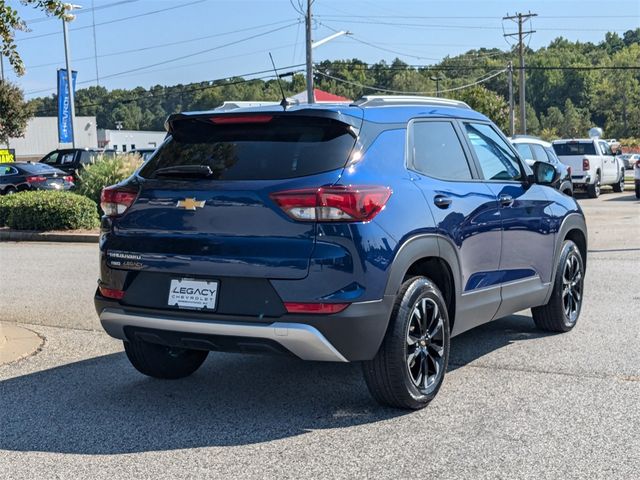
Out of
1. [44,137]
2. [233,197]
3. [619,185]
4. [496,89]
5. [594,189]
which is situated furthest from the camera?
[496,89]

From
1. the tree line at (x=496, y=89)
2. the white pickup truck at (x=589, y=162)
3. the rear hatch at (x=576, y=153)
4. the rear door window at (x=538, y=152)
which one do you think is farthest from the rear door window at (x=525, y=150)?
the tree line at (x=496, y=89)

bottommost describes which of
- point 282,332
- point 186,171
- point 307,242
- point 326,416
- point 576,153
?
point 326,416

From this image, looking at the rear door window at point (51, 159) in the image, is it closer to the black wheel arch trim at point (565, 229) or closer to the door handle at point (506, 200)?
the black wheel arch trim at point (565, 229)

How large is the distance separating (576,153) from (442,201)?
75.9 ft

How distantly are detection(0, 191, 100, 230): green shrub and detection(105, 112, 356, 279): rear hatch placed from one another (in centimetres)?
1240

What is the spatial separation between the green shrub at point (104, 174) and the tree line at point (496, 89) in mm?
69138

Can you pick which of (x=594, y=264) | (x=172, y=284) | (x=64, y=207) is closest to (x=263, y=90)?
(x=64, y=207)

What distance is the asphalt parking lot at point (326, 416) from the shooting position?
4.03 meters

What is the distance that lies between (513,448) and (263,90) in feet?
311

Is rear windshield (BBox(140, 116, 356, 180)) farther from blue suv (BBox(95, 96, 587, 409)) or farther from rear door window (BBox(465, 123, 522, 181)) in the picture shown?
rear door window (BBox(465, 123, 522, 181))

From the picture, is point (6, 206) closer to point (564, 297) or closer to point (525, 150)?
point (525, 150)

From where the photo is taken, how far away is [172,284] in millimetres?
4668

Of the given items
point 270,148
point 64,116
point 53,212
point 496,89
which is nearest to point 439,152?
point 270,148

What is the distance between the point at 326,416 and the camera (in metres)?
4.81
